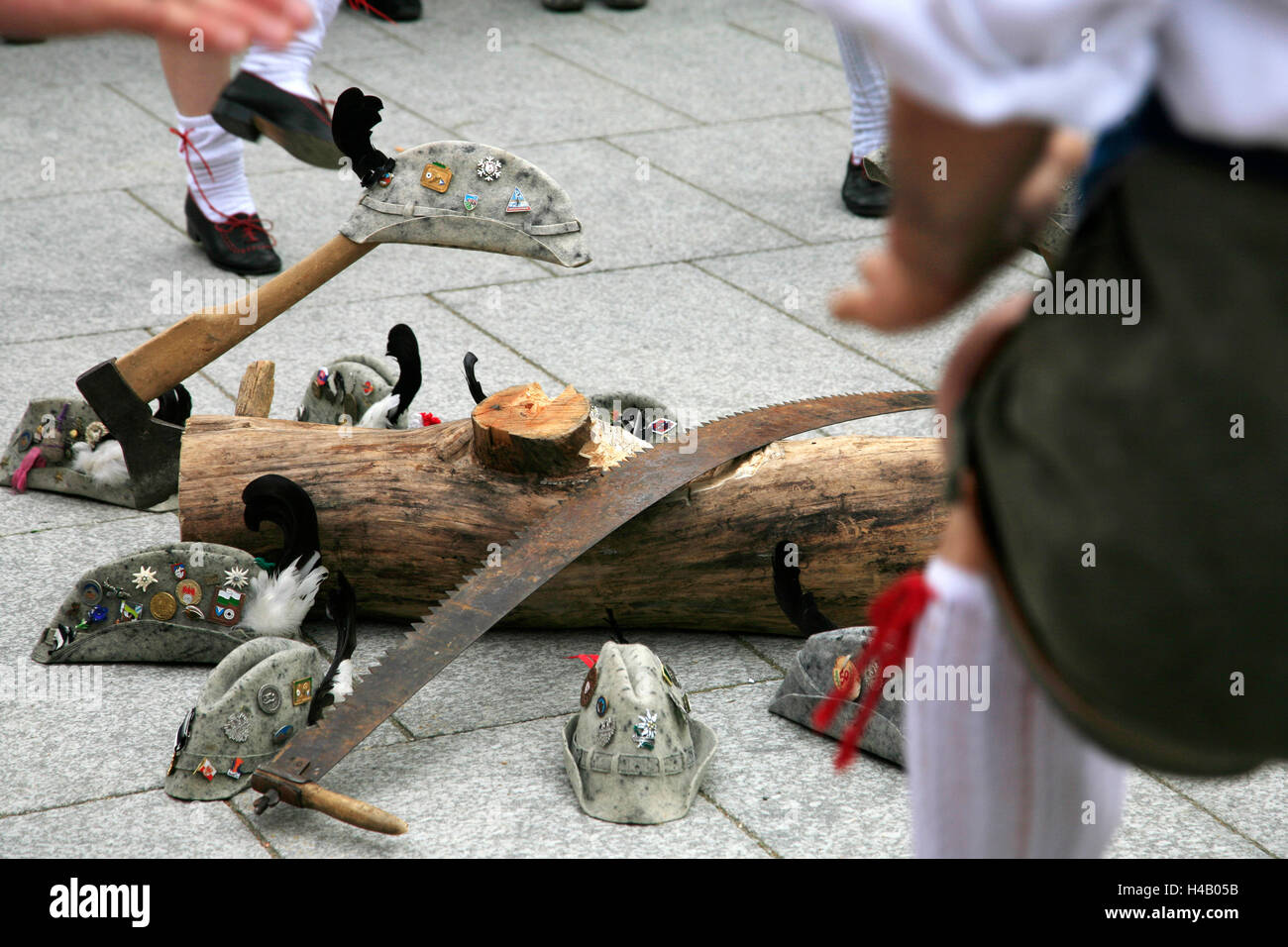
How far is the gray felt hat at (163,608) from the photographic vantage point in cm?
318

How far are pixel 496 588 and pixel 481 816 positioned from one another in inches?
18.5

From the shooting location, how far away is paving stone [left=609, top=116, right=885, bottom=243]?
20.6ft

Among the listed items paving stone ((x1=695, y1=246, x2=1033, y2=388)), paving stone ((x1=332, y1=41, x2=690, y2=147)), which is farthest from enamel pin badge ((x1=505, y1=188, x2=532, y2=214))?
paving stone ((x1=332, y1=41, x2=690, y2=147))

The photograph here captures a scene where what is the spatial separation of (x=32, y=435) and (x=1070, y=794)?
11.1ft

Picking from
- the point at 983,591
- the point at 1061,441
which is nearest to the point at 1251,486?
the point at 1061,441

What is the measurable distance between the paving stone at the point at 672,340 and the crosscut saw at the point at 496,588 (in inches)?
45.6

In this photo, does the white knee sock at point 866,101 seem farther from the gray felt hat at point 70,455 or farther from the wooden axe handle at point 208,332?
the gray felt hat at point 70,455

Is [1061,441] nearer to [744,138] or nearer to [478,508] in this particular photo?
[478,508]

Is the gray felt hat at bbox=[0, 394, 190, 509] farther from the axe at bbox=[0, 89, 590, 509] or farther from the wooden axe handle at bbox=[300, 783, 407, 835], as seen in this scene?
the wooden axe handle at bbox=[300, 783, 407, 835]

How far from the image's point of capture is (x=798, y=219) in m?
6.25

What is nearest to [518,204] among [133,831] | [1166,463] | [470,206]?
[470,206]

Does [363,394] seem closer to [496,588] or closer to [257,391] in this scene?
[257,391]

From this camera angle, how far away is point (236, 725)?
2.79 metres

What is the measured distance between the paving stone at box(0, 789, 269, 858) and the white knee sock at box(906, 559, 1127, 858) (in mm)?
1642
